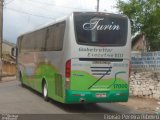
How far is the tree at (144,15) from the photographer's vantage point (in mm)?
22688

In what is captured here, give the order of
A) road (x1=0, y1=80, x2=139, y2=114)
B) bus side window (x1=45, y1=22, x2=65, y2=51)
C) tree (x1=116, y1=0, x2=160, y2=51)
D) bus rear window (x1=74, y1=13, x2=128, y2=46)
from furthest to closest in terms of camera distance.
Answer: tree (x1=116, y1=0, x2=160, y2=51), bus side window (x1=45, y1=22, x2=65, y2=51), road (x1=0, y1=80, x2=139, y2=114), bus rear window (x1=74, y1=13, x2=128, y2=46)

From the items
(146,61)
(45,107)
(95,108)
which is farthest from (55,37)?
(146,61)

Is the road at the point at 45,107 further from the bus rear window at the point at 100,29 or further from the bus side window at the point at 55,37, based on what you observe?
the bus rear window at the point at 100,29

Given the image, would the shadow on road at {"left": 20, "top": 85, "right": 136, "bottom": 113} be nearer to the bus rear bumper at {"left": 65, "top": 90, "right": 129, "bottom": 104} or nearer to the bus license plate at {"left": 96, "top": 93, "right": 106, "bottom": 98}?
the bus rear bumper at {"left": 65, "top": 90, "right": 129, "bottom": 104}

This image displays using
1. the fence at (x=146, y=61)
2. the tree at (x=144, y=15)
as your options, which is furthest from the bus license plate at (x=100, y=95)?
the tree at (x=144, y=15)

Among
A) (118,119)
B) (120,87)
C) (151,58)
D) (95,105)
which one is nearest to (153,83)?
(151,58)

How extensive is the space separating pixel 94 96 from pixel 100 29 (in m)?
2.30

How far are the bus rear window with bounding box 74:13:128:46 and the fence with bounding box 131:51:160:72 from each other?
5.08 meters

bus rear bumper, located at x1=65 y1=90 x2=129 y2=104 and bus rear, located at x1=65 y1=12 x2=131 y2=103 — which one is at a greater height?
bus rear, located at x1=65 y1=12 x2=131 y2=103

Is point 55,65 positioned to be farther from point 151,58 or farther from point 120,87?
point 151,58

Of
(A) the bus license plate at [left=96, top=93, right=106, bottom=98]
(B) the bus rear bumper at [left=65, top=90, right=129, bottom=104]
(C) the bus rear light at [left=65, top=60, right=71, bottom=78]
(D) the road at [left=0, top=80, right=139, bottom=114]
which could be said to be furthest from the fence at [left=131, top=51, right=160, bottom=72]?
(C) the bus rear light at [left=65, top=60, right=71, bottom=78]

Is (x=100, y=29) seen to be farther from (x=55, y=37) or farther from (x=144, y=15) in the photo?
(x=144, y=15)

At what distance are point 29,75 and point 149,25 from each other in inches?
274

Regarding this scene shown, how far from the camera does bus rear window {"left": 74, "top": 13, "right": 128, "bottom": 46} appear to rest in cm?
1448
